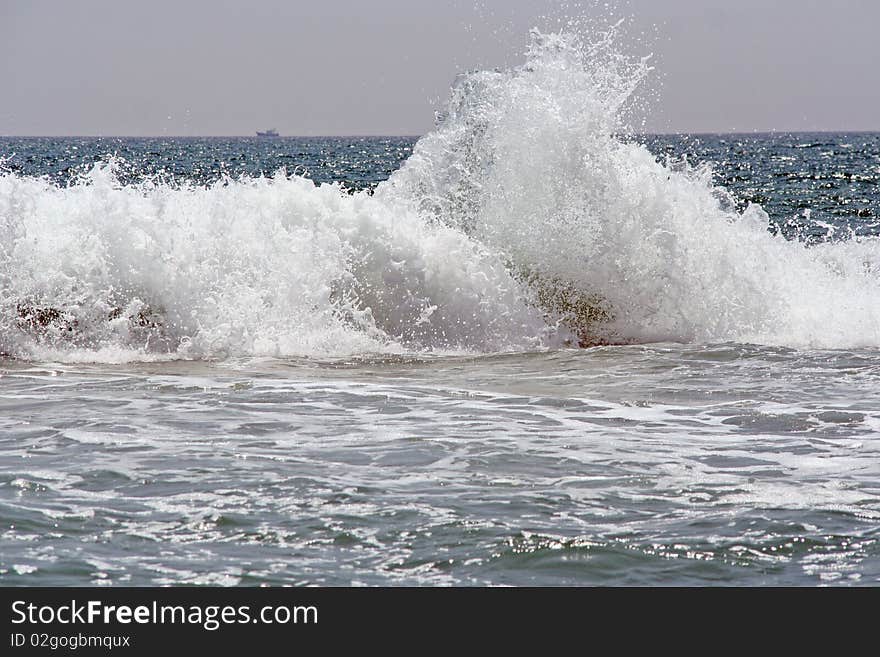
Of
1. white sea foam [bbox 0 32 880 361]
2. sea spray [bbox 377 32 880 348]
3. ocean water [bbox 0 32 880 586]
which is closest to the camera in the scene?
ocean water [bbox 0 32 880 586]

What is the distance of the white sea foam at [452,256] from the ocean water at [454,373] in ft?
0.09

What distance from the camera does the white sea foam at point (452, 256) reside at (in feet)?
33.6

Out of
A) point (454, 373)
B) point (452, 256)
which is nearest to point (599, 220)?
point (452, 256)

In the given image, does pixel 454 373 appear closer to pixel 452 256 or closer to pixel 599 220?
pixel 452 256

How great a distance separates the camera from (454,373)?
9.26 metres

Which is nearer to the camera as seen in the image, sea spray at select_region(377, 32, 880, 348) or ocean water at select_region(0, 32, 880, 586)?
ocean water at select_region(0, 32, 880, 586)

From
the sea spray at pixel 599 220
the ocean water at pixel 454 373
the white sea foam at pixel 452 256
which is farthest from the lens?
the sea spray at pixel 599 220

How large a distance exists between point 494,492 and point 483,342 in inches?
216

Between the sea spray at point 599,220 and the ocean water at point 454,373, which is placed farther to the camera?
the sea spray at point 599,220

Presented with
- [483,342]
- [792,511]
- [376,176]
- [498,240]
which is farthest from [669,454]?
[376,176]

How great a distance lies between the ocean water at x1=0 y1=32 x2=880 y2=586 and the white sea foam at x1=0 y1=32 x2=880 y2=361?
0.09 ft

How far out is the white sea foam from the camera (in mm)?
10234

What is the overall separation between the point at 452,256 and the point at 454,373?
2.36 metres
